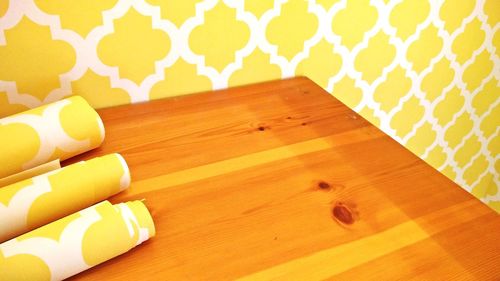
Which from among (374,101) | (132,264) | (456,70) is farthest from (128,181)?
(456,70)

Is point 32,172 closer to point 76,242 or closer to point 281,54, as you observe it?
point 76,242

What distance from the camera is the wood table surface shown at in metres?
0.48

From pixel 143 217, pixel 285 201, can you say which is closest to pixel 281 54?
pixel 285 201

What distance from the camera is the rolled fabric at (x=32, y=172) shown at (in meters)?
0.53

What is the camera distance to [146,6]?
721 mm

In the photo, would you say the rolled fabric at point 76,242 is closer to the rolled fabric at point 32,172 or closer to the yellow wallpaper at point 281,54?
the rolled fabric at point 32,172

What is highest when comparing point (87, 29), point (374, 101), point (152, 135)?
point (87, 29)

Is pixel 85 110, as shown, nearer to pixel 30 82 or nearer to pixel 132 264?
pixel 30 82

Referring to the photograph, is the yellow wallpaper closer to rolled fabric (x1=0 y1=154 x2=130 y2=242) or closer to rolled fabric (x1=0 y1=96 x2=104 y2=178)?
rolled fabric (x1=0 y1=96 x2=104 y2=178)

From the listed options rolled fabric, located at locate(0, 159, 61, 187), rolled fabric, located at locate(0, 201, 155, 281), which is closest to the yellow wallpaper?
rolled fabric, located at locate(0, 159, 61, 187)

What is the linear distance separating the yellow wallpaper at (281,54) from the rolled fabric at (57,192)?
244 millimetres

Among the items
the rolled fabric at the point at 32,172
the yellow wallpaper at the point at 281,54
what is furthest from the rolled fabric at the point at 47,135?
the yellow wallpaper at the point at 281,54

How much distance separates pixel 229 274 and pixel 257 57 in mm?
521

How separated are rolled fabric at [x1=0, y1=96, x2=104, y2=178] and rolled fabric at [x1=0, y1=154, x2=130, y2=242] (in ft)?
0.19
